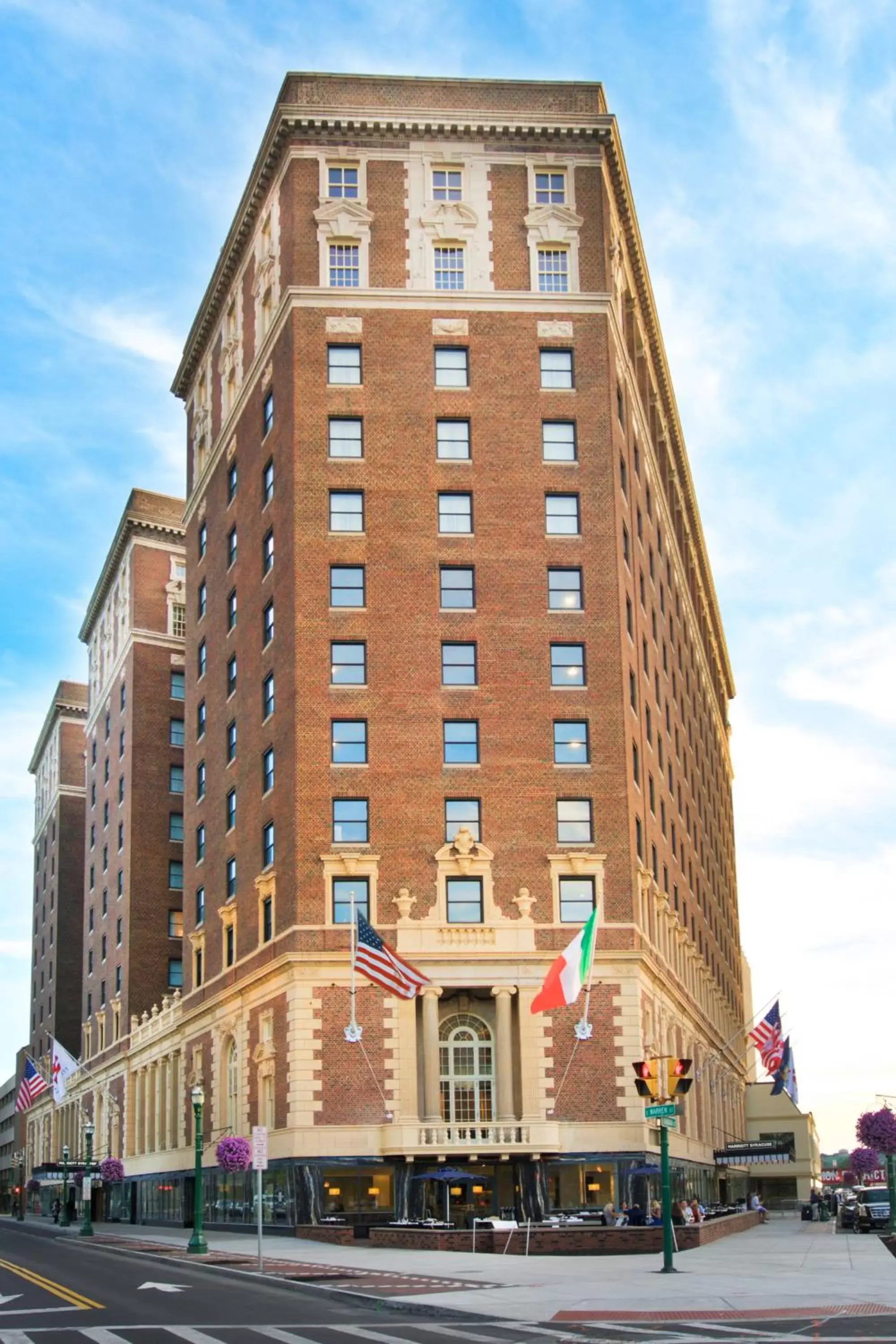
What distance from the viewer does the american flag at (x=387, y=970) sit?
5219 centimetres

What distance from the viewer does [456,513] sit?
65.5 metres

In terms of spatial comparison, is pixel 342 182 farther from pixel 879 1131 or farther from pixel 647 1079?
pixel 879 1131

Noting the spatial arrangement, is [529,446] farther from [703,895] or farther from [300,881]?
[703,895]

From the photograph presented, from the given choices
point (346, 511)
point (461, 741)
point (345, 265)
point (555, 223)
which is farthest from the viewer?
point (555, 223)

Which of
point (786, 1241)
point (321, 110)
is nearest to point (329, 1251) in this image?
point (786, 1241)

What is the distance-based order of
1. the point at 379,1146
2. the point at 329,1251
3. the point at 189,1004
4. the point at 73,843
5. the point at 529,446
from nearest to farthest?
the point at 329,1251 < the point at 379,1146 < the point at 529,446 < the point at 189,1004 < the point at 73,843

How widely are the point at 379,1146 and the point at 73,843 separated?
298 feet

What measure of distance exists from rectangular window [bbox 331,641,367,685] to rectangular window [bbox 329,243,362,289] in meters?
15.5

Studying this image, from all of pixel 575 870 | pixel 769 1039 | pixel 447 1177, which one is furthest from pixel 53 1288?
pixel 769 1039

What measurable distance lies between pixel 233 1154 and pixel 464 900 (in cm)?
1230

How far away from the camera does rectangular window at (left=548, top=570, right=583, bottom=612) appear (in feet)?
213

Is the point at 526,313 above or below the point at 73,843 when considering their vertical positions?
above

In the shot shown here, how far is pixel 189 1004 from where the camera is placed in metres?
79.6

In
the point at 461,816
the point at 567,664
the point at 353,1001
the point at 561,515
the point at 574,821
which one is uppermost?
the point at 561,515
